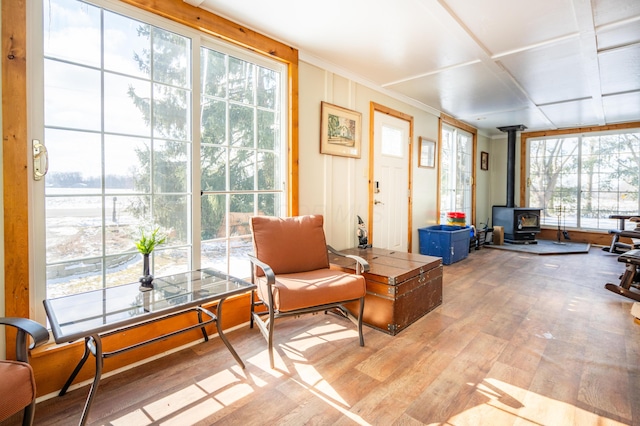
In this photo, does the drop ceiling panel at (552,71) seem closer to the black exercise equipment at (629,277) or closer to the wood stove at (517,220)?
the black exercise equipment at (629,277)

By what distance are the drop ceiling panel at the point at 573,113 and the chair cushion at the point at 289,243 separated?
173 inches

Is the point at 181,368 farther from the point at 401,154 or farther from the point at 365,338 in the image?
the point at 401,154

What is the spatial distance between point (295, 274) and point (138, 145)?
Result: 1348 mm

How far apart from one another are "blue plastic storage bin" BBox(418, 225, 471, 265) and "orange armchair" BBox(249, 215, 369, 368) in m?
2.58

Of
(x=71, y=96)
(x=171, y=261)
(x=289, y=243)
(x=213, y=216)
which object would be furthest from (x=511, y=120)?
(x=71, y=96)

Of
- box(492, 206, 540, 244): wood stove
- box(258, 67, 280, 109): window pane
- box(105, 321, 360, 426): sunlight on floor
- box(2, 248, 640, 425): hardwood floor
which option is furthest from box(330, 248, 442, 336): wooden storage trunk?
box(492, 206, 540, 244): wood stove

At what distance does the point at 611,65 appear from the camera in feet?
10.6

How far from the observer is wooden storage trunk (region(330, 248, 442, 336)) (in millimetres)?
2432

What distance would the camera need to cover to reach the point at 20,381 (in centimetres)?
112

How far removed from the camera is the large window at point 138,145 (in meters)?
1.79

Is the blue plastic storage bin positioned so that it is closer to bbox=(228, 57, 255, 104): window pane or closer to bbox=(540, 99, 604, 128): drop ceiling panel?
bbox=(540, 99, 604, 128): drop ceiling panel

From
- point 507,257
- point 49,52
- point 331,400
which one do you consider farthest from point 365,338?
point 507,257

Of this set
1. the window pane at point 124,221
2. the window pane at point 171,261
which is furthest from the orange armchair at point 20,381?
the window pane at point 171,261

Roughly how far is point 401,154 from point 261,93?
2.30 metres
